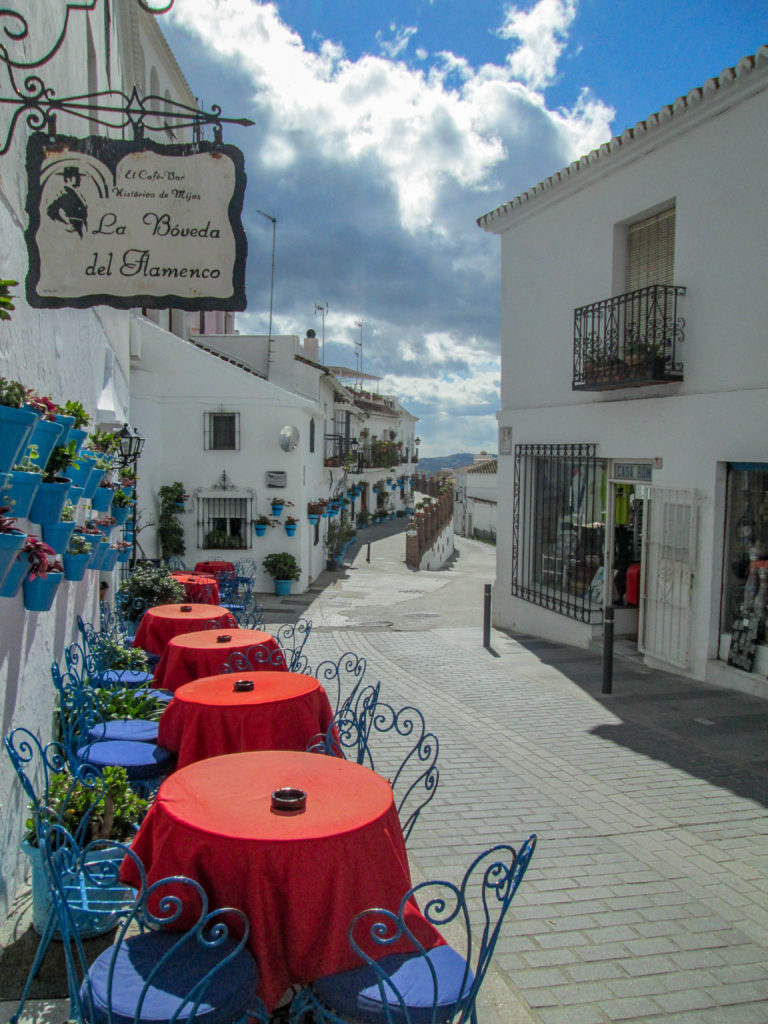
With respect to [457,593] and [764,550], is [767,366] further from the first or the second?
[457,593]

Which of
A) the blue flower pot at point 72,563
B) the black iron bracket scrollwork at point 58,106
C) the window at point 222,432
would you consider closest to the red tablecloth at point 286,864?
the blue flower pot at point 72,563

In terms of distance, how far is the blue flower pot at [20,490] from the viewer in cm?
358

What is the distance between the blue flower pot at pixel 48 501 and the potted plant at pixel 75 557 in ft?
2.92

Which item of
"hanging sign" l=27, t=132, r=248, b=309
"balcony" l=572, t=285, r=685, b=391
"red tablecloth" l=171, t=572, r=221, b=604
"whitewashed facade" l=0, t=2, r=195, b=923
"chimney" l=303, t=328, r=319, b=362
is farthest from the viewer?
"chimney" l=303, t=328, r=319, b=362

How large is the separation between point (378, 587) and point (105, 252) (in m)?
18.5

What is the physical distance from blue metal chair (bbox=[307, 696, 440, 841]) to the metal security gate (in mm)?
3957

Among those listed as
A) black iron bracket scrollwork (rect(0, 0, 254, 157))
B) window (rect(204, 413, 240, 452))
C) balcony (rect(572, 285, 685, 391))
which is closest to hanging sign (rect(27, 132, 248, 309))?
black iron bracket scrollwork (rect(0, 0, 254, 157))

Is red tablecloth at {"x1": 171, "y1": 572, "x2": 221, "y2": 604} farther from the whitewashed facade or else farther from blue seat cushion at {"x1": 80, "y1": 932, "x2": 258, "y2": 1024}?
blue seat cushion at {"x1": 80, "y1": 932, "x2": 258, "y2": 1024}

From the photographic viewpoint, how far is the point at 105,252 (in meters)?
4.07

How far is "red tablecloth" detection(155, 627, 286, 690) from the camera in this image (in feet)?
23.7

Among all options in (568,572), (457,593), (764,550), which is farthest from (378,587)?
(764,550)

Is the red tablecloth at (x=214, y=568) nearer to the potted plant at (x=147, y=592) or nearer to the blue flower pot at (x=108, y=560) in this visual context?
the potted plant at (x=147, y=592)

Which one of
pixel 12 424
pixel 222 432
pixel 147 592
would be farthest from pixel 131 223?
pixel 222 432

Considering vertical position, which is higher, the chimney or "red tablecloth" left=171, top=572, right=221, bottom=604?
the chimney
